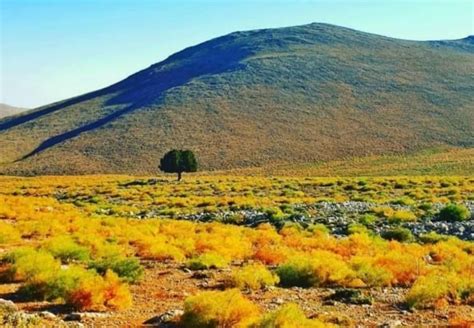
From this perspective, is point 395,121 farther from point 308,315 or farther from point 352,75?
point 308,315

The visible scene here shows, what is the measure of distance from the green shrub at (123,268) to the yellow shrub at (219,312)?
3900 mm

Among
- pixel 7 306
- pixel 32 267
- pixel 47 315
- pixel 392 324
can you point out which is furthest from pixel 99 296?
pixel 392 324

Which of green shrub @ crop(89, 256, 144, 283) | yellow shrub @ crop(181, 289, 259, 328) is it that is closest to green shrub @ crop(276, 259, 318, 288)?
green shrub @ crop(89, 256, 144, 283)

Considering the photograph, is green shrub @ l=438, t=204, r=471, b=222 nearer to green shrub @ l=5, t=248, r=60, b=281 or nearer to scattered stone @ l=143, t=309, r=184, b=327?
green shrub @ l=5, t=248, r=60, b=281

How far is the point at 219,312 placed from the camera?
1077 cm

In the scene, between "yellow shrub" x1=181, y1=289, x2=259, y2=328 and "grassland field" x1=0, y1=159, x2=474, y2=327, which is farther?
"grassland field" x1=0, y1=159, x2=474, y2=327

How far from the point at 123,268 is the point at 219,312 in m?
4.81

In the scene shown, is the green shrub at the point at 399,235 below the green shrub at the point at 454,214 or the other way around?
the other way around

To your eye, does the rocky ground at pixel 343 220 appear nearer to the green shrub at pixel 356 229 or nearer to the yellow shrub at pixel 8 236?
the green shrub at pixel 356 229

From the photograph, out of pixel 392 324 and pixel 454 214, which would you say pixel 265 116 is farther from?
pixel 392 324

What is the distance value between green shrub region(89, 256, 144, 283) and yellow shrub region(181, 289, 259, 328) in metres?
3.90

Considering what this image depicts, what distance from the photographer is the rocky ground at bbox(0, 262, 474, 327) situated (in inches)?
448

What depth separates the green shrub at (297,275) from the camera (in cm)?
1490

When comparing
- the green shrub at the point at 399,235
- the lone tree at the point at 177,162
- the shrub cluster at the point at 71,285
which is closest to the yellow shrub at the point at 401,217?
the green shrub at the point at 399,235
